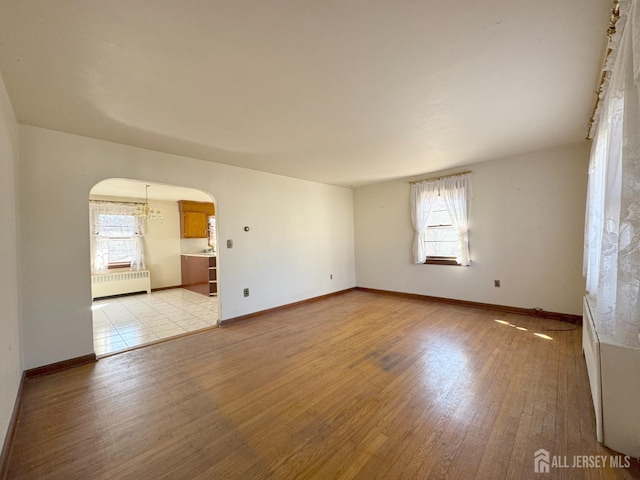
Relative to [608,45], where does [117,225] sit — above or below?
below

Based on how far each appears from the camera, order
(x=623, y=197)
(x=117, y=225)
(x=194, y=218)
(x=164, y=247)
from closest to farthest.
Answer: (x=623, y=197), (x=117, y=225), (x=164, y=247), (x=194, y=218)

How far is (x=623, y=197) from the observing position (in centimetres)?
126

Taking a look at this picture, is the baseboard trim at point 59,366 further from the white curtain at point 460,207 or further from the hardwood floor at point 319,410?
the white curtain at point 460,207

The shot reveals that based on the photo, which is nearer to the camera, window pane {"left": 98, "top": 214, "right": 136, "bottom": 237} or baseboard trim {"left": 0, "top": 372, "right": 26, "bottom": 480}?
baseboard trim {"left": 0, "top": 372, "right": 26, "bottom": 480}

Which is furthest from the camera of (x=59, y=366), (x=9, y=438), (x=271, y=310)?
(x=271, y=310)

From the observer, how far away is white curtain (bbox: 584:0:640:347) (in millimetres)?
1217

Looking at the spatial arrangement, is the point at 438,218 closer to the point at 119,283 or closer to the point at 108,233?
the point at 119,283

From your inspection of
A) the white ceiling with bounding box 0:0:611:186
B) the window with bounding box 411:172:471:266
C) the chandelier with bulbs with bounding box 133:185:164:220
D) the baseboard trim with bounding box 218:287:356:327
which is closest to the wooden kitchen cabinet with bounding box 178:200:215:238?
the chandelier with bulbs with bounding box 133:185:164:220

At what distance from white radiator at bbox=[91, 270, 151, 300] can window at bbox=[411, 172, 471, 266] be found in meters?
6.43

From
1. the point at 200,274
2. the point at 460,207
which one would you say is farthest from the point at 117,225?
the point at 460,207

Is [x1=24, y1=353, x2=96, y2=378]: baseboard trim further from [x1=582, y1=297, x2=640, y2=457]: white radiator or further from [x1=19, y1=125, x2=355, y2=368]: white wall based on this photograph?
[x1=582, y1=297, x2=640, y2=457]: white radiator

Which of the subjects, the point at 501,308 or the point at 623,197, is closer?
the point at 623,197

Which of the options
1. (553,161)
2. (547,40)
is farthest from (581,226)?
(547,40)

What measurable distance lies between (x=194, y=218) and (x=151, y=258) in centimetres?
149
